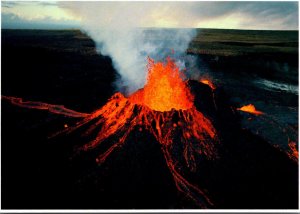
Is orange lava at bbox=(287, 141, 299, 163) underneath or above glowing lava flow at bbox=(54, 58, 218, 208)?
underneath

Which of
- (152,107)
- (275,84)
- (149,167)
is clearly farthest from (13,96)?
(275,84)

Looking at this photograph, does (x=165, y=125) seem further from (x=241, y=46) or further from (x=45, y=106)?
(x=241, y=46)

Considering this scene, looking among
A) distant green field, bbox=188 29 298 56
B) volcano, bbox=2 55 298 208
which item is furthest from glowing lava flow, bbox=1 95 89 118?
distant green field, bbox=188 29 298 56

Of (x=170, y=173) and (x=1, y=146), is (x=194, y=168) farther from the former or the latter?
(x=1, y=146)

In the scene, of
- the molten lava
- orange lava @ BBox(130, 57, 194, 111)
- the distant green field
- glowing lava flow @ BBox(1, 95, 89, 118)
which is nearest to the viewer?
the molten lava

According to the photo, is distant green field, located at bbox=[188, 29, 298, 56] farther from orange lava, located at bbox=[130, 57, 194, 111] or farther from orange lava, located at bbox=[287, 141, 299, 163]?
orange lava, located at bbox=[287, 141, 299, 163]

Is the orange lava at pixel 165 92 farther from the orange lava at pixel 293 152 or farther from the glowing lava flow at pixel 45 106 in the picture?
the orange lava at pixel 293 152
